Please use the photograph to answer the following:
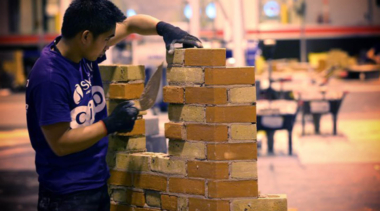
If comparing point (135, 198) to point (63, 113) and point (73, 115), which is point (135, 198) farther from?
point (63, 113)

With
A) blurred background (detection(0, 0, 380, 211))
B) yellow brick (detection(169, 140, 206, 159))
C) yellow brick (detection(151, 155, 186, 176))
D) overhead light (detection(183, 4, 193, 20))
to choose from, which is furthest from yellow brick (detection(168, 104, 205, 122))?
overhead light (detection(183, 4, 193, 20))

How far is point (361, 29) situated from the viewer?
3634 cm

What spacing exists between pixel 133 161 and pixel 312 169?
521cm

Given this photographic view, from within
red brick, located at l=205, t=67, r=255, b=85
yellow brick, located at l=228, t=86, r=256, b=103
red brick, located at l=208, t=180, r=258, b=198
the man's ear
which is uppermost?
the man's ear

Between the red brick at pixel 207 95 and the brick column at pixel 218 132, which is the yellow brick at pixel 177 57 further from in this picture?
the red brick at pixel 207 95

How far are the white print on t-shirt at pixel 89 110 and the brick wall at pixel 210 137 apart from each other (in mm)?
402

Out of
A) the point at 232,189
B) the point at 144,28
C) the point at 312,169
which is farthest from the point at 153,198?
the point at 312,169

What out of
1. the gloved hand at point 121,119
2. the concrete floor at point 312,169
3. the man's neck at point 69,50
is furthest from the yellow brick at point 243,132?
the concrete floor at point 312,169

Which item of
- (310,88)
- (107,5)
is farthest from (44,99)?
(310,88)

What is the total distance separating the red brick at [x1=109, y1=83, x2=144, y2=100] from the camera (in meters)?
3.67

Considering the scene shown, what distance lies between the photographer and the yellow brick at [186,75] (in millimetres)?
3248

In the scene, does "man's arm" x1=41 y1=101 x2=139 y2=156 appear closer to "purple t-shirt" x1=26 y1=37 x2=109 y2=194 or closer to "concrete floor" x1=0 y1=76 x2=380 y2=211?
"purple t-shirt" x1=26 y1=37 x2=109 y2=194

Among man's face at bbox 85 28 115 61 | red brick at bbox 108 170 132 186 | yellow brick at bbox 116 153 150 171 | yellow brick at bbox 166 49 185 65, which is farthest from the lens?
red brick at bbox 108 170 132 186

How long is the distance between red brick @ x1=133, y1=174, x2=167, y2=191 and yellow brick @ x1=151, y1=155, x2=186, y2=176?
1.9 inches
